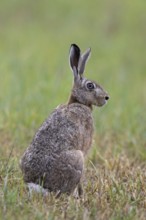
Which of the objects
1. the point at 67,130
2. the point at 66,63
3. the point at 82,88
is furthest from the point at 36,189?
the point at 66,63

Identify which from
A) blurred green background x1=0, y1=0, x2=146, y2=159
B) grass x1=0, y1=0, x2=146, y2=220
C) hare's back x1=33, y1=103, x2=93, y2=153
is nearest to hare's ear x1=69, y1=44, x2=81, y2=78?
hare's back x1=33, y1=103, x2=93, y2=153

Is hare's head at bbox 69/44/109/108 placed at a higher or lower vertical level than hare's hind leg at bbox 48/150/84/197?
higher

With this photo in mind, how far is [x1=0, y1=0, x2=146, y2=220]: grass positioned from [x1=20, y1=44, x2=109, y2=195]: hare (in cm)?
17

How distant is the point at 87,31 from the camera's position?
1758cm

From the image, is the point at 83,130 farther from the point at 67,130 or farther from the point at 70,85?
the point at 70,85

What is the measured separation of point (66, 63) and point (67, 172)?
855 centimetres

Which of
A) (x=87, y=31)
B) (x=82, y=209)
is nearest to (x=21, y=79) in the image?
(x=82, y=209)

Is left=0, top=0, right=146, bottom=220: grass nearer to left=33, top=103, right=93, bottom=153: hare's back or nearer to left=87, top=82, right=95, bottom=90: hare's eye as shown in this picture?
left=33, top=103, right=93, bottom=153: hare's back

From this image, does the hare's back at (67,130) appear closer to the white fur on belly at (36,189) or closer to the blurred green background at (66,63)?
the white fur on belly at (36,189)

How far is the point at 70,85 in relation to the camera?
11.0 m

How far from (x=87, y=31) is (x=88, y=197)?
1162cm

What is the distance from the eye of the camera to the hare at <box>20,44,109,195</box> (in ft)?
20.3

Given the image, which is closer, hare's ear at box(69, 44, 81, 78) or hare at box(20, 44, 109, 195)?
hare at box(20, 44, 109, 195)

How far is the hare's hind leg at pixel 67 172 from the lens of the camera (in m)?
6.20
